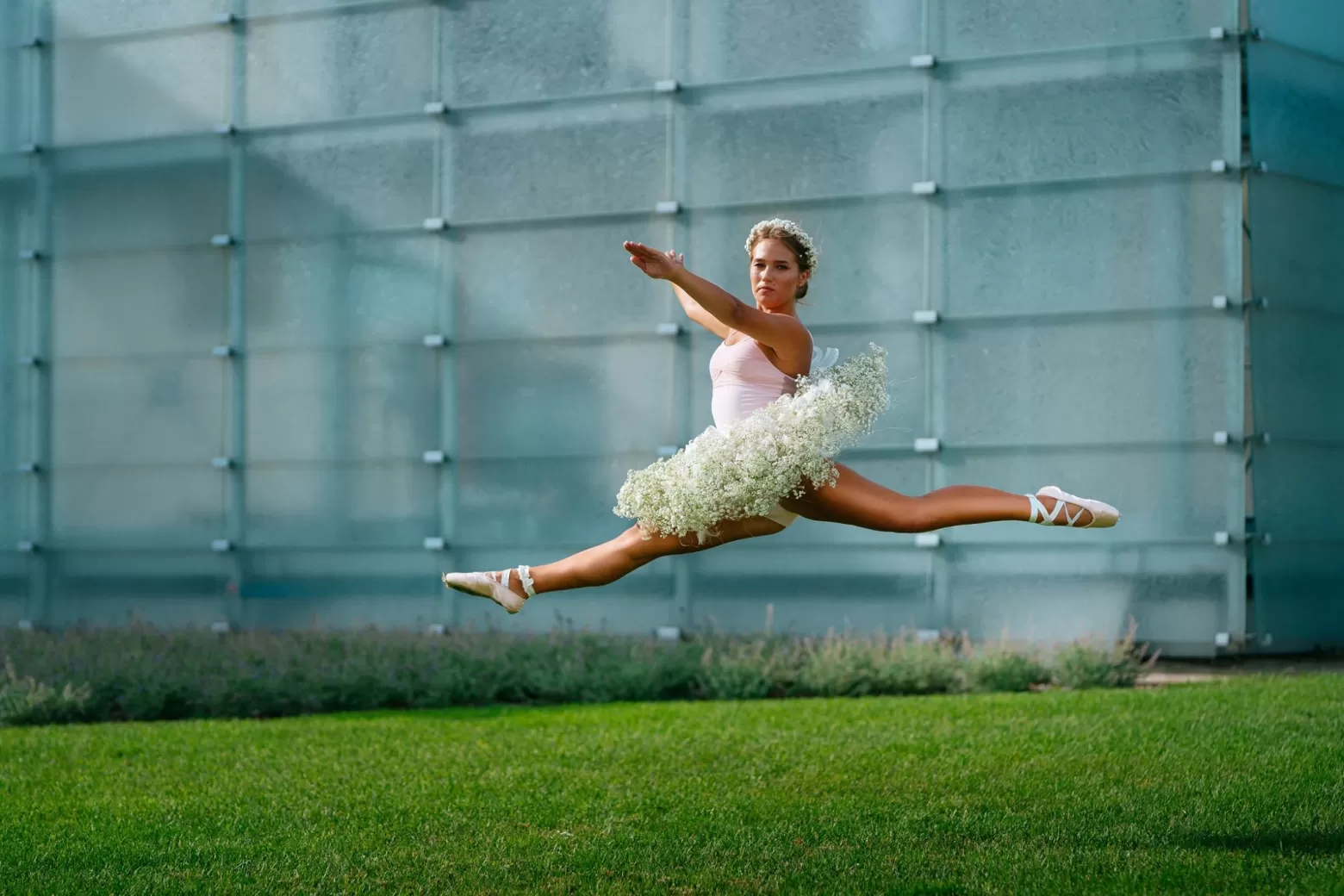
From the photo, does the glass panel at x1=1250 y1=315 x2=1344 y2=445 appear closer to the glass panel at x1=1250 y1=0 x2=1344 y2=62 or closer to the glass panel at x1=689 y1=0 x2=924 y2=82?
the glass panel at x1=1250 y1=0 x2=1344 y2=62

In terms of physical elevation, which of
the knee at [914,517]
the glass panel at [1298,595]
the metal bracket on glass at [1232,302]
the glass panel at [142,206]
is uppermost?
the glass panel at [142,206]

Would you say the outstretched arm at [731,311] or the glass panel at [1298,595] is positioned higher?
the outstretched arm at [731,311]

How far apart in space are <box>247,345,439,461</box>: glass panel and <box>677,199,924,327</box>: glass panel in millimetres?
2713

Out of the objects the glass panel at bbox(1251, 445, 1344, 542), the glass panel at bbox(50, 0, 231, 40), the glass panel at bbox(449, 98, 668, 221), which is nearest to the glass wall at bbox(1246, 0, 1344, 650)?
the glass panel at bbox(1251, 445, 1344, 542)

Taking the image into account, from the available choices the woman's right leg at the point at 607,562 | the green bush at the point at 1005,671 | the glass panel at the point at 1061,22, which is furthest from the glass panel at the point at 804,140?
the woman's right leg at the point at 607,562

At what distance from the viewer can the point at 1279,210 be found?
36.1ft

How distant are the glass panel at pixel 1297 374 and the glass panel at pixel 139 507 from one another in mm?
8353

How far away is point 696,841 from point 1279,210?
735 centimetres

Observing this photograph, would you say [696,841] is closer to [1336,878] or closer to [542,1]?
[1336,878]

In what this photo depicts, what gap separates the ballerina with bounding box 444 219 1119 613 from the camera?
191 inches

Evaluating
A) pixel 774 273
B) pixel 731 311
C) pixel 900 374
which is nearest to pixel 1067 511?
pixel 774 273

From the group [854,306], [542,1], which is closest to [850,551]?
[854,306]

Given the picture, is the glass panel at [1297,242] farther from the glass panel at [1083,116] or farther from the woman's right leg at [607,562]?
the woman's right leg at [607,562]

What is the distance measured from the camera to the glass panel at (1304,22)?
36.0 feet
